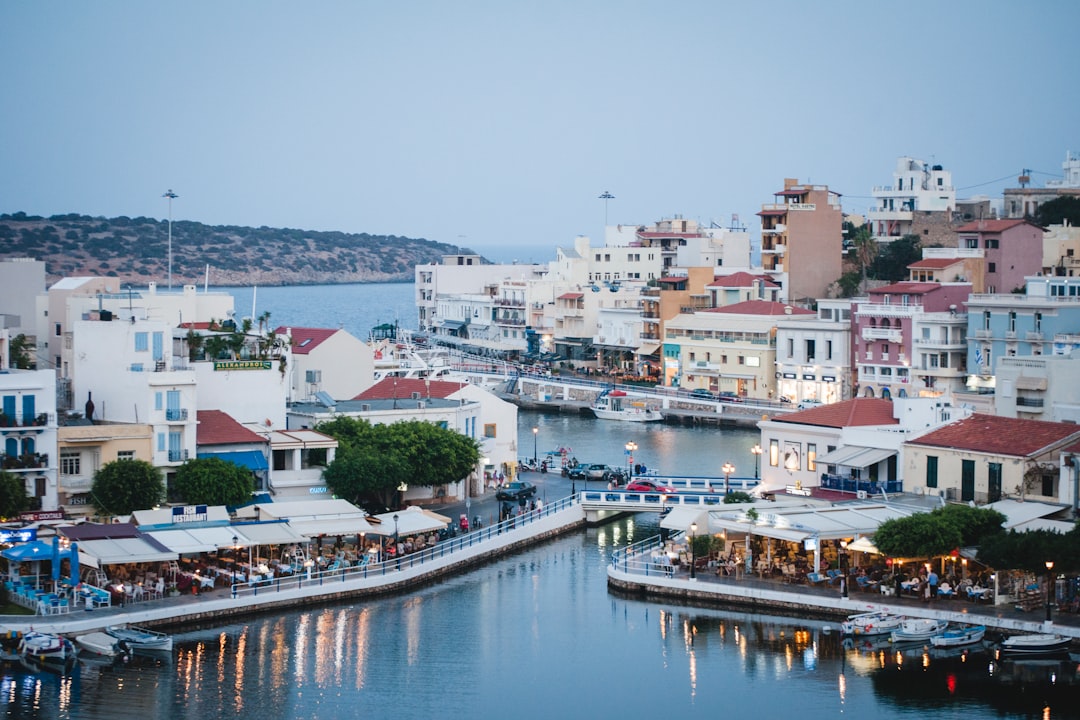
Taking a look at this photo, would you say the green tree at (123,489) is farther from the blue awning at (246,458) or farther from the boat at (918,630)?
the boat at (918,630)

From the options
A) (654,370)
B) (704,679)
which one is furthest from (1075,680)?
(654,370)

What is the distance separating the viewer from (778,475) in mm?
47594

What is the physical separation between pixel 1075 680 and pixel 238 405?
75.3 feet

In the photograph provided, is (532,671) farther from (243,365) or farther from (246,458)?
(243,365)

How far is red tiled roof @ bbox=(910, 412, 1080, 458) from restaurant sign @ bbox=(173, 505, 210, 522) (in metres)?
16.5

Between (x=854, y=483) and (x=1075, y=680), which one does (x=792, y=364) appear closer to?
(x=854, y=483)

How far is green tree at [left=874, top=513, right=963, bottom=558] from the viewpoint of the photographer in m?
36.9

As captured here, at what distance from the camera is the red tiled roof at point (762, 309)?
84.2 metres

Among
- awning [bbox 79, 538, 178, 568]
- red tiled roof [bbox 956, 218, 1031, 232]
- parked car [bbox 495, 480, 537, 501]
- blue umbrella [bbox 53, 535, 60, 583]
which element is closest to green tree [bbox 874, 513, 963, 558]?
parked car [bbox 495, 480, 537, 501]

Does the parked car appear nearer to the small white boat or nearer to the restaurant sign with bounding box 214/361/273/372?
the restaurant sign with bounding box 214/361/273/372

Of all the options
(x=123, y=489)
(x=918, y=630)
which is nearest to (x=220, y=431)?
(x=123, y=489)

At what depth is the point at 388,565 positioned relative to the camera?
132 feet

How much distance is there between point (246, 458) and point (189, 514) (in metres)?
3.89

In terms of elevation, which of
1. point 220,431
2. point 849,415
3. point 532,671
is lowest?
point 532,671
